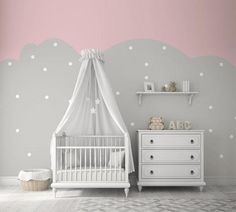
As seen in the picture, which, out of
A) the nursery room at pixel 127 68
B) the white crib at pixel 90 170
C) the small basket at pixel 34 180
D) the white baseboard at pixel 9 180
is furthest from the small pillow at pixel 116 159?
the white baseboard at pixel 9 180

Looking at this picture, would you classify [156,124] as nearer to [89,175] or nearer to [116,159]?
[116,159]

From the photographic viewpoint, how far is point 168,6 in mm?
5113

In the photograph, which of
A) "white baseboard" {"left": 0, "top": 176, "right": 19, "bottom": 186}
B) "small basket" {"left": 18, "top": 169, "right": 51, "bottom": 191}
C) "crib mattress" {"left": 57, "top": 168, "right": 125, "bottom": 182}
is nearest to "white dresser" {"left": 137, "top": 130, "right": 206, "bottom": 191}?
"crib mattress" {"left": 57, "top": 168, "right": 125, "bottom": 182}

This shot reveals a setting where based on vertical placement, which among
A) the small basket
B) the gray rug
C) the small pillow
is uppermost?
the small pillow

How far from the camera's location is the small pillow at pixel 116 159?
14.5 ft

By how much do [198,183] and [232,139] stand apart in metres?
0.92

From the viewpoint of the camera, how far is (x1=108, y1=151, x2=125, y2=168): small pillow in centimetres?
442

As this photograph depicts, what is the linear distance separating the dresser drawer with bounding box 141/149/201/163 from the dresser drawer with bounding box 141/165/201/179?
2.9 inches

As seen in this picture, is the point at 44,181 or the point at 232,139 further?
the point at 232,139

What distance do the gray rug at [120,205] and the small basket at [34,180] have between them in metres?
0.54

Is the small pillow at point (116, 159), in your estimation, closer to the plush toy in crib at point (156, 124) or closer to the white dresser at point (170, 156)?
the white dresser at point (170, 156)

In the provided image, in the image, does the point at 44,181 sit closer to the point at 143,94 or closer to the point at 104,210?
the point at 104,210

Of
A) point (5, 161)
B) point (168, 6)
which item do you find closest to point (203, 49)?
point (168, 6)

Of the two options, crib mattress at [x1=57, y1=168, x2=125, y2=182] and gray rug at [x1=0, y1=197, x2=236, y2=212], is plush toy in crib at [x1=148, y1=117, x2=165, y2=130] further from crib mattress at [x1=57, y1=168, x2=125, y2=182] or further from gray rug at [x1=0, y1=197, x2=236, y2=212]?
gray rug at [x1=0, y1=197, x2=236, y2=212]
